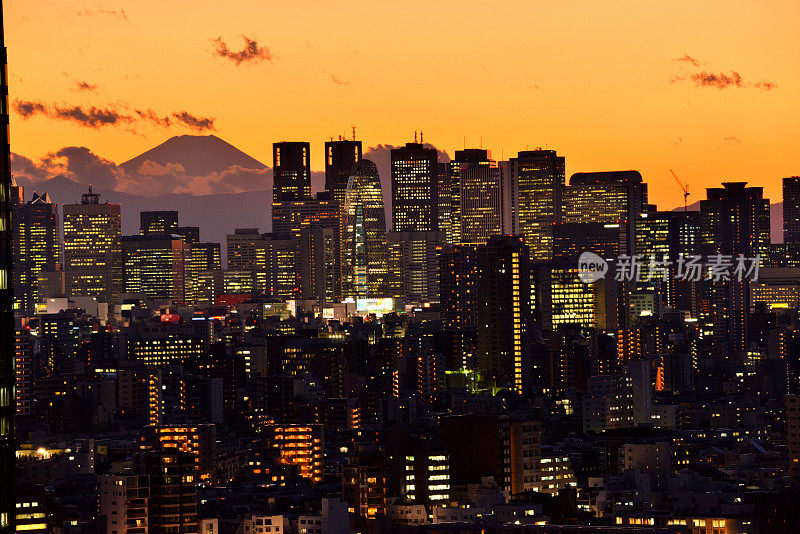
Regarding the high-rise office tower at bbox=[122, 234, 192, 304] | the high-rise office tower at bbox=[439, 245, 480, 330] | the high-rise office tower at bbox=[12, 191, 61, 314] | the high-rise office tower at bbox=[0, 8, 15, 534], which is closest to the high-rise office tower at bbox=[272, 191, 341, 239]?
the high-rise office tower at bbox=[122, 234, 192, 304]

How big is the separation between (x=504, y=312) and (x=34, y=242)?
61.7 m

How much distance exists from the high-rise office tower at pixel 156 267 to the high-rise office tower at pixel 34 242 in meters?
7.00

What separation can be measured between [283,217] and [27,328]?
234 ft

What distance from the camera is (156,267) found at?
158 metres

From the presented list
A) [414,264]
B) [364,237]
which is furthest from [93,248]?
[414,264]

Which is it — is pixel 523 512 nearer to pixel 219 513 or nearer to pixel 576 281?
pixel 219 513

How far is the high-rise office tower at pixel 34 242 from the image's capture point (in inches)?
5506

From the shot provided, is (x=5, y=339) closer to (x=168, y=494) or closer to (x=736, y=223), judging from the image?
(x=168, y=494)

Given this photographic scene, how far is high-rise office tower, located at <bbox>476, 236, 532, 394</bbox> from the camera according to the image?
91812 mm

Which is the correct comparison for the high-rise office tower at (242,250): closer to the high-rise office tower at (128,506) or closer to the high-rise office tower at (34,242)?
the high-rise office tower at (34,242)

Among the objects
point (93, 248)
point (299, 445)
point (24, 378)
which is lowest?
point (299, 445)

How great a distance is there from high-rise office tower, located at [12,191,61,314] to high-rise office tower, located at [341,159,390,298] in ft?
80.7

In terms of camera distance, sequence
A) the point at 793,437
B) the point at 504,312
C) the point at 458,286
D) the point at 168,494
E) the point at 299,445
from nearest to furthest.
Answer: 1. the point at 168,494
2. the point at 793,437
3. the point at 299,445
4. the point at 504,312
5. the point at 458,286

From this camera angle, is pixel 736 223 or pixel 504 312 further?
pixel 736 223
